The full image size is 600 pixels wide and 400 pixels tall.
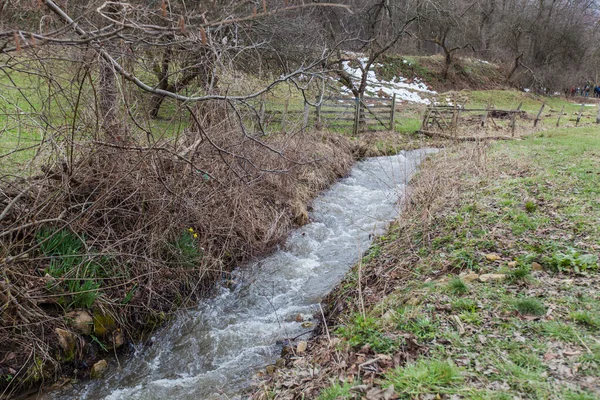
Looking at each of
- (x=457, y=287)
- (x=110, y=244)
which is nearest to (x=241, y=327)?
(x=110, y=244)

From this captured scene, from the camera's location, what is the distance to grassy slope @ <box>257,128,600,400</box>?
112 inches

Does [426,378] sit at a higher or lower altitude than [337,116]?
lower

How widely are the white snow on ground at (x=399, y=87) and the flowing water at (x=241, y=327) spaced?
766 inches

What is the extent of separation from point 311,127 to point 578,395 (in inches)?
454

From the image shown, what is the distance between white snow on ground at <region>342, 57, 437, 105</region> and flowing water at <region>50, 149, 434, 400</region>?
19.4 metres

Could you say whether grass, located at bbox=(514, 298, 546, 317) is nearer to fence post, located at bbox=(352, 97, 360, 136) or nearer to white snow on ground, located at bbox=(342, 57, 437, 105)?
fence post, located at bbox=(352, 97, 360, 136)

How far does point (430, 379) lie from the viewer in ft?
9.25

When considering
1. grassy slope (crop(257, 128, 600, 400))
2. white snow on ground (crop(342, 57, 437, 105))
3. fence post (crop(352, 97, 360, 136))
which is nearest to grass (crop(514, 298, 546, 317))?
grassy slope (crop(257, 128, 600, 400))

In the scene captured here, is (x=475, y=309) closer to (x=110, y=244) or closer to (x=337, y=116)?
(x=110, y=244)

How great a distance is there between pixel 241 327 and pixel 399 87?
88.8 feet

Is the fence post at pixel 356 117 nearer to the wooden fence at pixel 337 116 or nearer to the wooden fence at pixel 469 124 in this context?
the wooden fence at pixel 337 116

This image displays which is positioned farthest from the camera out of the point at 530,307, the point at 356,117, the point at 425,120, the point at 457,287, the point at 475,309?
the point at 425,120

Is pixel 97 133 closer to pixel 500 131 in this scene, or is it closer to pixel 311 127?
pixel 311 127

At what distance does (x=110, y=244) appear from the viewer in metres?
5.05
